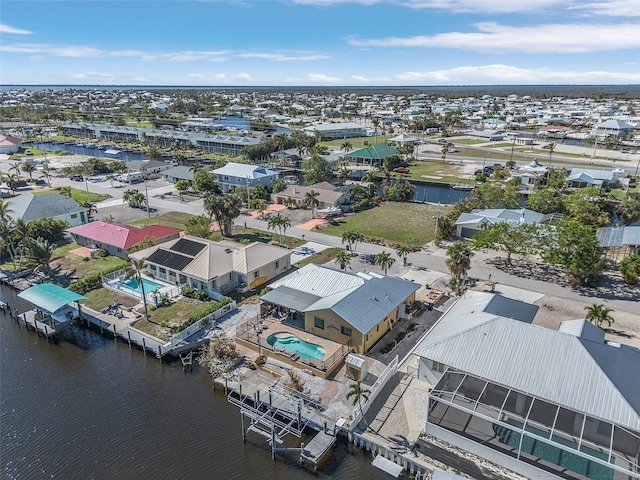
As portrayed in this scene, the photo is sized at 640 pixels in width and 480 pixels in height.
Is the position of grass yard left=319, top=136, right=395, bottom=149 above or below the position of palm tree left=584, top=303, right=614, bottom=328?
above

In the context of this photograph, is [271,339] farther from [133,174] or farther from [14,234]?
[133,174]

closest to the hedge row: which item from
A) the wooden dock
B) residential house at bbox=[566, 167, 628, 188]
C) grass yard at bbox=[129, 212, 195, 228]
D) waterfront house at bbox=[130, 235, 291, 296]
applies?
waterfront house at bbox=[130, 235, 291, 296]

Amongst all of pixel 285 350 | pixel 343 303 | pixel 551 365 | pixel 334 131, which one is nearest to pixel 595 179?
pixel 343 303

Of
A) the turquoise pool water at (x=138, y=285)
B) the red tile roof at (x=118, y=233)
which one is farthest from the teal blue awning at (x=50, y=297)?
the red tile roof at (x=118, y=233)

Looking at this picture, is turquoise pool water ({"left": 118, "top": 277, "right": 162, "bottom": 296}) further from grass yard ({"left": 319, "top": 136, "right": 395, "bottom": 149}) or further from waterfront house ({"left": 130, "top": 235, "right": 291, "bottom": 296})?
grass yard ({"left": 319, "top": 136, "right": 395, "bottom": 149})

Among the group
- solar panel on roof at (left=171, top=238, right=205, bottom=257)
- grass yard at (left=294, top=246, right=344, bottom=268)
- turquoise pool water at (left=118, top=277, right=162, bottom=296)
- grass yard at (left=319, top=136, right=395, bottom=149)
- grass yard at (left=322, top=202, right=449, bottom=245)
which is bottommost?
turquoise pool water at (left=118, top=277, right=162, bottom=296)

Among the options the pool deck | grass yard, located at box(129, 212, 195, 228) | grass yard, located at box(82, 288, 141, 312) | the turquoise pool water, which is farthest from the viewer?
grass yard, located at box(129, 212, 195, 228)
